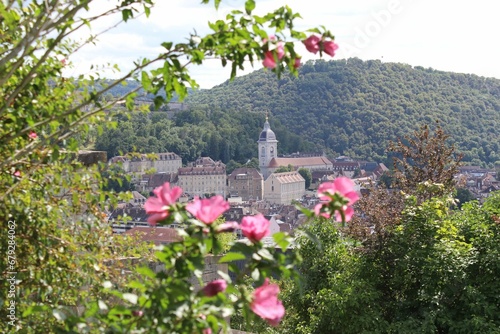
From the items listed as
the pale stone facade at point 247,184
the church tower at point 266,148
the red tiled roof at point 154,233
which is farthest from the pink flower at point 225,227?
the church tower at point 266,148

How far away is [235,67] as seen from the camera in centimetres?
177

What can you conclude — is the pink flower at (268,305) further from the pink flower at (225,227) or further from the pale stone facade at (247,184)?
the pale stone facade at (247,184)

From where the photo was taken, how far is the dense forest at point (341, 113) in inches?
3132

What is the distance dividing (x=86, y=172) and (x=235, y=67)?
62cm

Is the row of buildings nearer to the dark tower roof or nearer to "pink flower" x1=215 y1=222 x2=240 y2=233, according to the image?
the dark tower roof

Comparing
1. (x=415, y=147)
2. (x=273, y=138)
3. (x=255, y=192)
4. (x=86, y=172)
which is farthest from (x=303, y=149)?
(x=86, y=172)

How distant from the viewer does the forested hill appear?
79500mm

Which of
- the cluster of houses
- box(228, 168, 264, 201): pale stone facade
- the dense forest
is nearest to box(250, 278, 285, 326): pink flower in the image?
the dense forest

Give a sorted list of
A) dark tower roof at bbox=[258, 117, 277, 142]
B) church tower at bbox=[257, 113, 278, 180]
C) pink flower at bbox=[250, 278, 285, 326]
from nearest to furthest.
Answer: pink flower at bbox=[250, 278, 285, 326], dark tower roof at bbox=[258, 117, 277, 142], church tower at bbox=[257, 113, 278, 180]

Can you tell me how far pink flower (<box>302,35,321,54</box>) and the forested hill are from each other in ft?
246

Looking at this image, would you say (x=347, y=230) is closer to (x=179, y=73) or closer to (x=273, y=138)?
(x=179, y=73)

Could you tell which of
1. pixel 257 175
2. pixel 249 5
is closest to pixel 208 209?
pixel 249 5

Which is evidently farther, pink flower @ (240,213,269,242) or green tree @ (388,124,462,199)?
green tree @ (388,124,462,199)

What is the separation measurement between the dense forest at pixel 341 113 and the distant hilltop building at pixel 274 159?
7.75 feet
